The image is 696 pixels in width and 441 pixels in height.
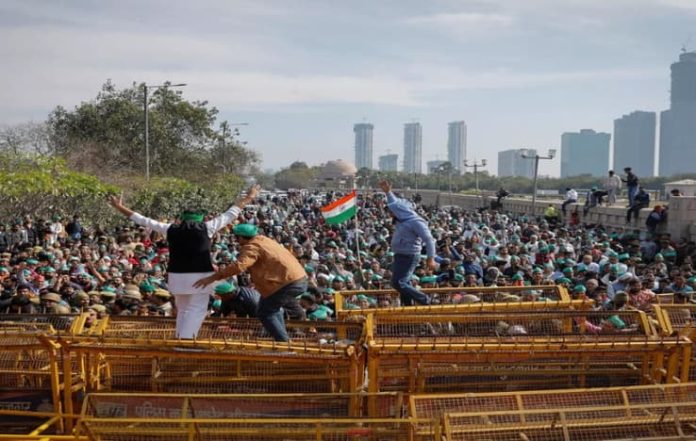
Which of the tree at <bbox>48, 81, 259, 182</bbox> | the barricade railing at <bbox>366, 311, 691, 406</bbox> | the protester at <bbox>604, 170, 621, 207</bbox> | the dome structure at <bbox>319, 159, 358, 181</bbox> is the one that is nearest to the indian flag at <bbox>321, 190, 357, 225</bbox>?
the barricade railing at <bbox>366, 311, 691, 406</bbox>

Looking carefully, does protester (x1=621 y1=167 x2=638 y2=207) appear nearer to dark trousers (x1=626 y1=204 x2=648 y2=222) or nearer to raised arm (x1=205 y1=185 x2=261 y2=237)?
dark trousers (x1=626 y1=204 x2=648 y2=222)

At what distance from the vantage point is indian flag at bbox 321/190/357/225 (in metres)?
16.9

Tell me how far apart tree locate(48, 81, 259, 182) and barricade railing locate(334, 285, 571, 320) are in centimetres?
3462

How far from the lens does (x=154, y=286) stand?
12.9 m

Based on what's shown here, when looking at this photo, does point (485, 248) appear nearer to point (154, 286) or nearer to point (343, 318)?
point (154, 286)

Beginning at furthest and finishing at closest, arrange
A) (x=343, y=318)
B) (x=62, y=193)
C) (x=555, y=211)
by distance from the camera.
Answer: (x=555, y=211) → (x=62, y=193) → (x=343, y=318)

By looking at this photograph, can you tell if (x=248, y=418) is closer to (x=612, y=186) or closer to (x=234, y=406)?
(x=234, y=406)

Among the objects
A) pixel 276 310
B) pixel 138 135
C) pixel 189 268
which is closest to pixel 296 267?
pixel 276 310

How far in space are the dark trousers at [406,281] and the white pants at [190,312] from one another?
268 centimetres

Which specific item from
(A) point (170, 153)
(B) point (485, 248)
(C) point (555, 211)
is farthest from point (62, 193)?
(A) point (170, 153)

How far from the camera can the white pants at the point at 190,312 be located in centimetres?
657

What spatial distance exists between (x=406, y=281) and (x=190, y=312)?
2.93 meters

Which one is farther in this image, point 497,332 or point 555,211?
point 555,211

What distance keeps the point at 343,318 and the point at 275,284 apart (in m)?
0.89
